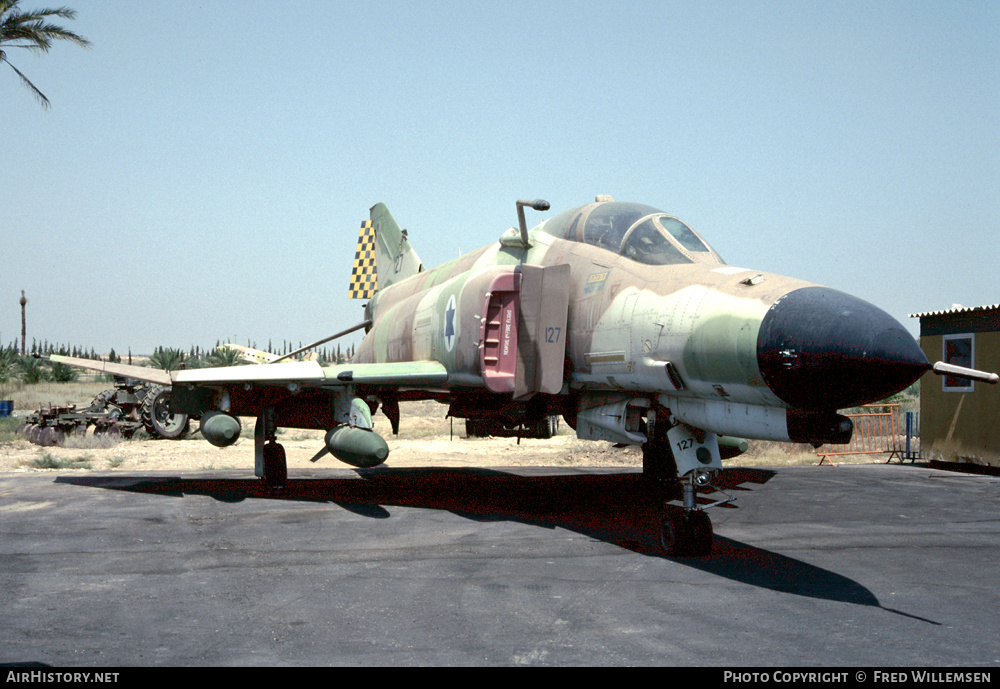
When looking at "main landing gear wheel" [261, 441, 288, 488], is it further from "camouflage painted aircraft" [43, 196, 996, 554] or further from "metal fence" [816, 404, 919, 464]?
"metal fence" [816, 404, 919, 464]

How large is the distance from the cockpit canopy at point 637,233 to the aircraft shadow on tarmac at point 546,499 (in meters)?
2.97

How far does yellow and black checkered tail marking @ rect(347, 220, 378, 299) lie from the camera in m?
18.0

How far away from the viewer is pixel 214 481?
13.7 meters

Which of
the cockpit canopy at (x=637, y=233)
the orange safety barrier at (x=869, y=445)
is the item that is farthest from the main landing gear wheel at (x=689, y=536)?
the orange safety barrier at (x=869, y=445)

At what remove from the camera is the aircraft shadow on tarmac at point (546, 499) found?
673 centimetres

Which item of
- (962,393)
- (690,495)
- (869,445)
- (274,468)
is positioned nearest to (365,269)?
(274,468)

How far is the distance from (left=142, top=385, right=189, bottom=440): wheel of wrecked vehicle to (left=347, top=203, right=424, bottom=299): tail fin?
24.8 feet

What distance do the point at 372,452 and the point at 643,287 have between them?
417cm

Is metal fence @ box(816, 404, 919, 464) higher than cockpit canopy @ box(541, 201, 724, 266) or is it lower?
lower

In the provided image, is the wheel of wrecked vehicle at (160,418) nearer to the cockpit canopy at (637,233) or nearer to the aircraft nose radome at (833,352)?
the cockpit canopy at (637,233)
